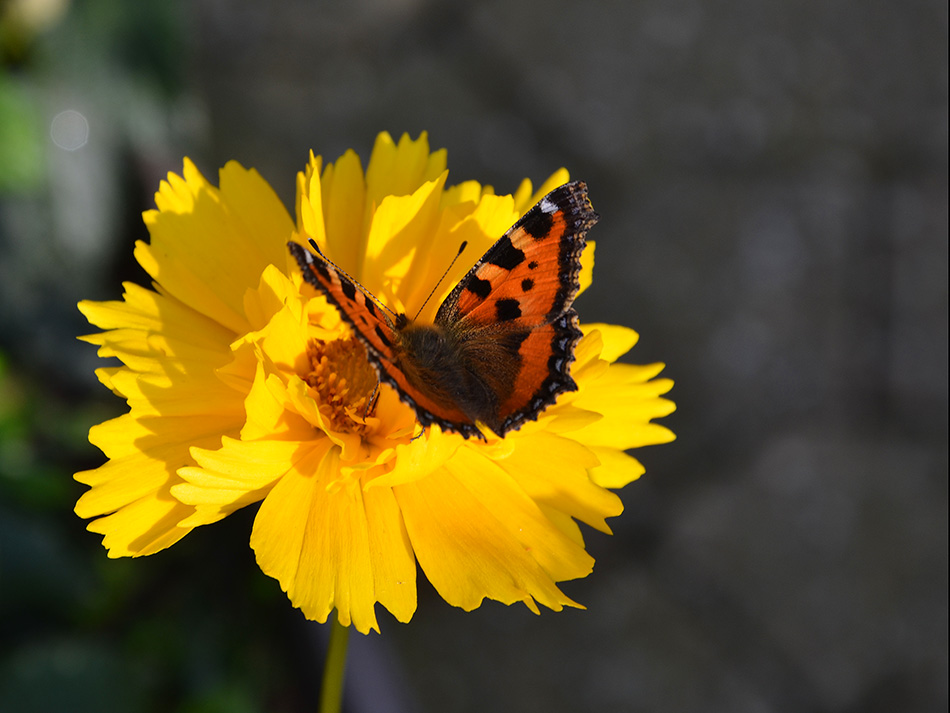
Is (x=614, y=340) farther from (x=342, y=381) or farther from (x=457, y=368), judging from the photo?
(x=342, y=381)

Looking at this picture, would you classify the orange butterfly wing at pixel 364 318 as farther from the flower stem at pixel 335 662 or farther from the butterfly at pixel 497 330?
the flower stem at pixel 335 662

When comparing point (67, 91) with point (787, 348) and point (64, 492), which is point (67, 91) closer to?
point (64, 492)

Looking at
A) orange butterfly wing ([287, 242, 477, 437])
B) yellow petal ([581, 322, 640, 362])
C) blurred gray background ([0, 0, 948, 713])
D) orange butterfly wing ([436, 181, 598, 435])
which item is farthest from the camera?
blurred gray background ([0, 0, 948, 713])

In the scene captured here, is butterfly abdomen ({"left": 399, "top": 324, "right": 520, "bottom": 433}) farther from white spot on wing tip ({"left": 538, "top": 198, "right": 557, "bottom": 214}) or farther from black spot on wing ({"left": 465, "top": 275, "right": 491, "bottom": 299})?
white spot on wing tip ({"left": 538, "top": 198, "right": 557, "bottom": 214})

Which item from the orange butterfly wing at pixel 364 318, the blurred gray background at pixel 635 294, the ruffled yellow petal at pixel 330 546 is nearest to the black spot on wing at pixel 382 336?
the orange butterfly wing at pixel 364 318

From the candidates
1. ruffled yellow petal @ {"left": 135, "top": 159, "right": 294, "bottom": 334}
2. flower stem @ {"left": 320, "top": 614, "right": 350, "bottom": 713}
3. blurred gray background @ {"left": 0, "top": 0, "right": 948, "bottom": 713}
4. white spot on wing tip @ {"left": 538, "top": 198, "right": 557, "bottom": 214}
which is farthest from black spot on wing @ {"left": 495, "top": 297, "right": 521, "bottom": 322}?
blurred gray background @ {"left": 0, "top": 0, "right": 948, "bottom": 713}

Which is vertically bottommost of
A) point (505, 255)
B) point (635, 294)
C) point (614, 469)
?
point (635, 294)

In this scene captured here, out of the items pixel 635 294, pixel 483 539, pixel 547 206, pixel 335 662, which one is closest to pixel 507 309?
pixel 547 206
